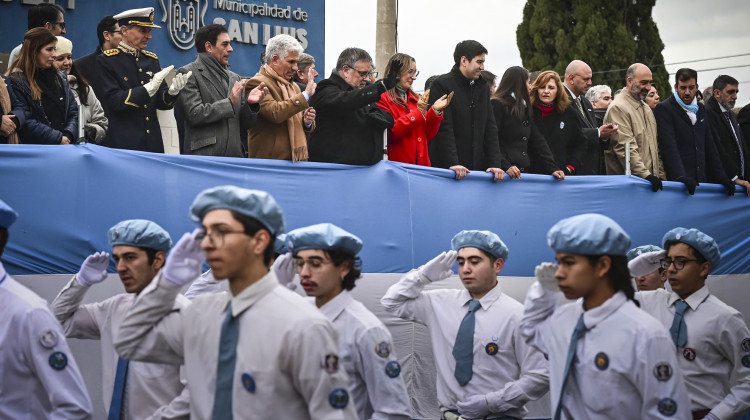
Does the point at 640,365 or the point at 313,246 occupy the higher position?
the point at 313,246

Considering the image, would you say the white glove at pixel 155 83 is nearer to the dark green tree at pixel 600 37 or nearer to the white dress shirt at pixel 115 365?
the white dress shirt at pixel 115 365

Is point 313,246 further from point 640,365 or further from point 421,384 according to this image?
point 421,384

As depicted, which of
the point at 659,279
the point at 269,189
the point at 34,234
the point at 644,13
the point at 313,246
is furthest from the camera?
the point at 644,13

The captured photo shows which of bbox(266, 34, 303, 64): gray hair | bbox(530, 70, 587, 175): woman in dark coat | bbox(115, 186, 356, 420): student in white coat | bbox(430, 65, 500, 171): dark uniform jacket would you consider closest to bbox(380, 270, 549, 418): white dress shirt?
bbox(430, 65, 500, 171): dark uniform jacket

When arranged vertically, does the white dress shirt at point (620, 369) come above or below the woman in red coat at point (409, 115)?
below

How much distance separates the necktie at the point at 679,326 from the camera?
710cm

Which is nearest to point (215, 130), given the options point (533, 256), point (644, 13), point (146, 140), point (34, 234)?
point (146, 140)

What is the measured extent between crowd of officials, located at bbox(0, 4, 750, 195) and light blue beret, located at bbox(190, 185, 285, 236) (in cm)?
359

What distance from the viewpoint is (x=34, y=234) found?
6.95m

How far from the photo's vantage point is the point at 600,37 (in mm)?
28078

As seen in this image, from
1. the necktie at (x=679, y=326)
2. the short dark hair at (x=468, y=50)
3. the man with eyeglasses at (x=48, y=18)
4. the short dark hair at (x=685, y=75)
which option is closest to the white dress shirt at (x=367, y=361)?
the necktie at (x=679, y=326)

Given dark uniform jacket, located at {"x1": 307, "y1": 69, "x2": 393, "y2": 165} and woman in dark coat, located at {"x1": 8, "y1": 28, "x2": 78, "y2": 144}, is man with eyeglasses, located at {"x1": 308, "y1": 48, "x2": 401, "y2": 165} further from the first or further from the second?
woman in dark coat, located at {"x1": 8, "y1": 28, "x2": 78, "y2": 144}

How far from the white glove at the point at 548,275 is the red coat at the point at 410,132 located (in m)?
3.63

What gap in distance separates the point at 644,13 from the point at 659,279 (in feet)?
68.5
